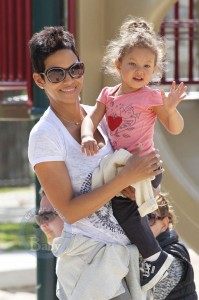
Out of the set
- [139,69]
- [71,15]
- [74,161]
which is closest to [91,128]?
[74,161]

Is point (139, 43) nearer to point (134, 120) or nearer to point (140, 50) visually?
point (140, 50)

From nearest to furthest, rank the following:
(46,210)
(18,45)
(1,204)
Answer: (46,210)
(18,45)
(1,204)

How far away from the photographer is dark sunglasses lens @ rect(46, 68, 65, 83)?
2.88 metres

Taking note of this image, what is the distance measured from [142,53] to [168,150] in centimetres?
128

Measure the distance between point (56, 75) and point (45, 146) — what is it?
23 cm

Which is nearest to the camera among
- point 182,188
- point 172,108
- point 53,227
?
point 172,108

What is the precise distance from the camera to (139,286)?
2967 millimetres

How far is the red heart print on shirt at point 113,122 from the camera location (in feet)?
9.86

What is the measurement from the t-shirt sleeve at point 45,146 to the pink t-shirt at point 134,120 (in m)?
0.23

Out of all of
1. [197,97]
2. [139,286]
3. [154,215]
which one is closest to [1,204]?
[197,97]

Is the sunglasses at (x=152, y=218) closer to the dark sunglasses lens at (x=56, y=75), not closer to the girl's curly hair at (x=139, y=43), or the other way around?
the girl's curly hair at (x=139, y=43)

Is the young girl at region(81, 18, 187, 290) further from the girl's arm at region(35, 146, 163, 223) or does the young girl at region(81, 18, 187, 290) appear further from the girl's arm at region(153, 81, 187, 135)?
the girl's arm at region(35, 146, 163, 223)

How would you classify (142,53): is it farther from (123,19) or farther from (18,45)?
(18,45)

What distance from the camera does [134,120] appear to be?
2.98m
